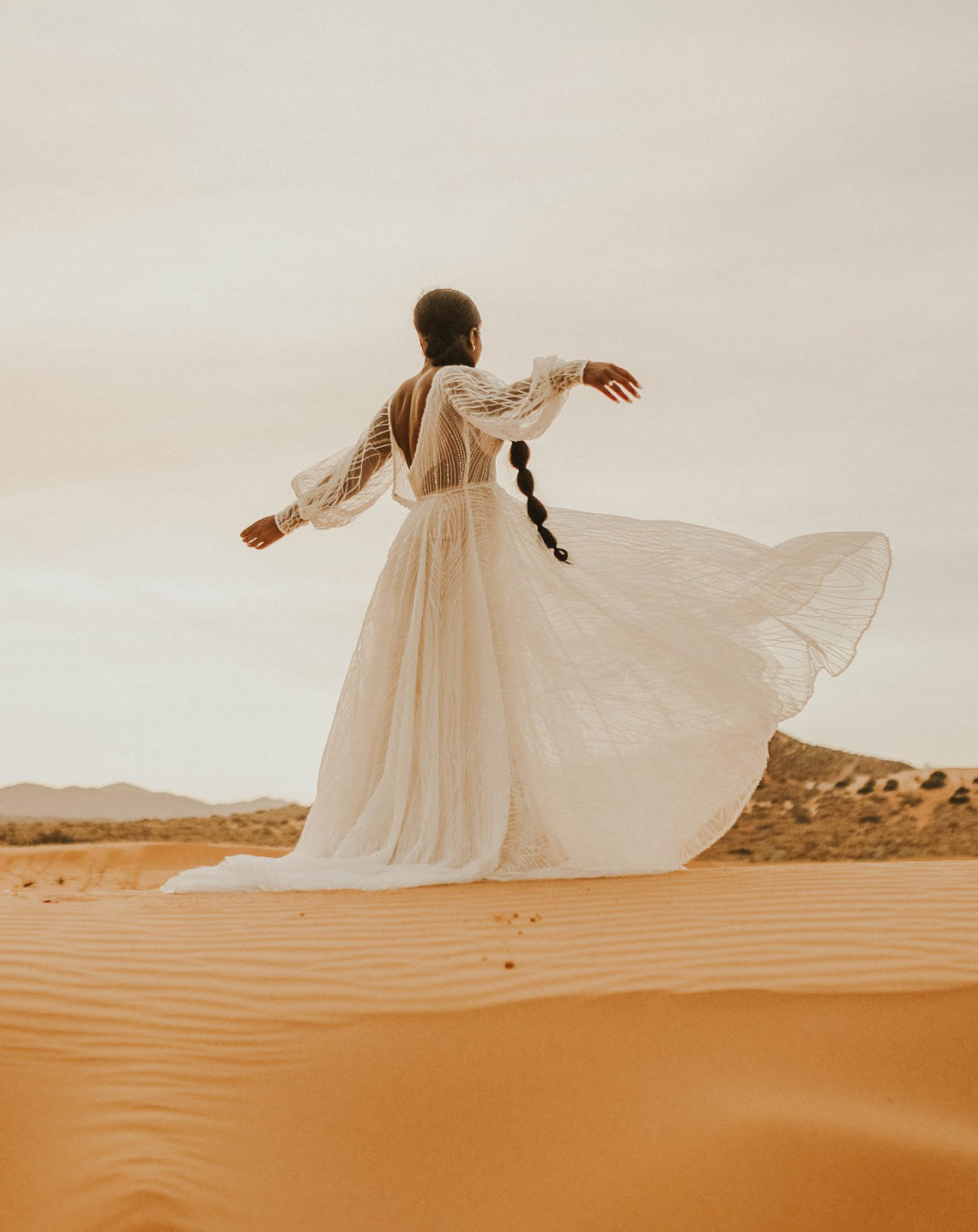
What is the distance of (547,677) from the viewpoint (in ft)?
21.4

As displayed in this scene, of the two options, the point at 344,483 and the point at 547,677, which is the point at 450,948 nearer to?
the point at 547,677

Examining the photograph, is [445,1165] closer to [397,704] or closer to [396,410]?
[397,704]

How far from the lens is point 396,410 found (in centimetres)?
720

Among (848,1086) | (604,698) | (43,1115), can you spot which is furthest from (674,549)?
(43,1115)

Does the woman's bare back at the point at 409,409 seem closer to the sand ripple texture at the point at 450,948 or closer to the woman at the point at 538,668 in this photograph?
the woman at the point at 538,668

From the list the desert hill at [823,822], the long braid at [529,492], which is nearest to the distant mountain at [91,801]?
the desert hill at [823,822]

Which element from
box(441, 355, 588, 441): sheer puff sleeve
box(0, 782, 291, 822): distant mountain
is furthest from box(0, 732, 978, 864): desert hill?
box(0, 782, 291, 822): distant mountain

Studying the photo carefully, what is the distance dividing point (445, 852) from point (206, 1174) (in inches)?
125

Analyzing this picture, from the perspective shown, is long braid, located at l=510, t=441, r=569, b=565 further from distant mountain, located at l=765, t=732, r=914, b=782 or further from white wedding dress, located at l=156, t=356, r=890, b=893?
distant mountain, located at l=765, t=732, r=914, b=782

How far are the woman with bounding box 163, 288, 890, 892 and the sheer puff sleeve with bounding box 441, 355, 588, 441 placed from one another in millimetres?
11

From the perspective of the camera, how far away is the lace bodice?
6090 mm

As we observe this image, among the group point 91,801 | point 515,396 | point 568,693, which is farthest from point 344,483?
point 91,801

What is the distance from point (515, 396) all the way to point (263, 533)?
2.40 m

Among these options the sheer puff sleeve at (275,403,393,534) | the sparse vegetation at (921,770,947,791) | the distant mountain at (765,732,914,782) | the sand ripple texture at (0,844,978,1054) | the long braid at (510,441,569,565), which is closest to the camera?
the sand ripple texture at (0,844,978,1054)
